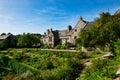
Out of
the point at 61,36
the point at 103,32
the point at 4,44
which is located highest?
the point at 61,36

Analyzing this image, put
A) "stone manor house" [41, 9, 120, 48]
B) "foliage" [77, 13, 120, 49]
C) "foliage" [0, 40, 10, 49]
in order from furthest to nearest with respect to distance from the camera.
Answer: "foliage" [0, 40, 10, 49]
"stone manor house" [41, 9, 120, 48]
"foliage" [77, 13, 120, 49]

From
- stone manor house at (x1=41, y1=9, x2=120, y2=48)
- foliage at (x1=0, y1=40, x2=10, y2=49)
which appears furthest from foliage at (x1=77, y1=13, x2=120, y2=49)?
foliage at (x1=0, y1=40, x2=10, y2=49)

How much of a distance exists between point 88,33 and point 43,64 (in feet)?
35.6

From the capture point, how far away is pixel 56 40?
76312 mm

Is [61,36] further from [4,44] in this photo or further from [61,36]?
[4,44]

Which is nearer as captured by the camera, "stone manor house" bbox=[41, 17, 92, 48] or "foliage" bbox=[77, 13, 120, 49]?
"foliage" bbox=[77, 13, 120, 49]

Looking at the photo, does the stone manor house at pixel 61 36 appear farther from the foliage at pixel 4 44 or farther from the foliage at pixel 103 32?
the foliage at pixel 103 32

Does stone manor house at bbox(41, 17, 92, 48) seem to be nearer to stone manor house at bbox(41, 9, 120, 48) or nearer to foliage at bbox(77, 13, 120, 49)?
stone manor house at bbox(41, 9, 120, 48)

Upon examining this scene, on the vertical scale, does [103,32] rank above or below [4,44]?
above

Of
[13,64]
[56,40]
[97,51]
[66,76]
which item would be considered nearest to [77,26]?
[56,40]

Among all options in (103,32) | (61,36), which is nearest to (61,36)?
(61,36)

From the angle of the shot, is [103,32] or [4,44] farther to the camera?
[4,44]

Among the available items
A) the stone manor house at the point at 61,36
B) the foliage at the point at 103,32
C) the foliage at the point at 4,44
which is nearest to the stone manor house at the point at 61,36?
the stone manor house at the point at 61,36

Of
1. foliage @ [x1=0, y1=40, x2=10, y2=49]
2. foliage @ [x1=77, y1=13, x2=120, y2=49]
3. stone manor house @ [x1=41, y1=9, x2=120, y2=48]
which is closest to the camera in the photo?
foliage @ [x1=77, y1=13, x2=120, y2=49]
